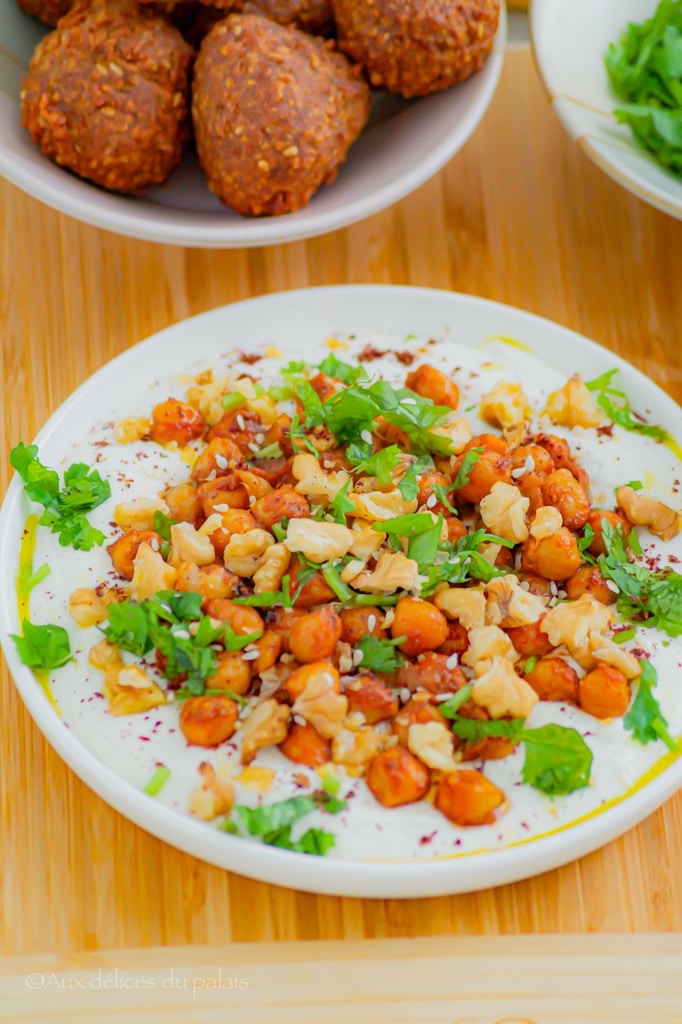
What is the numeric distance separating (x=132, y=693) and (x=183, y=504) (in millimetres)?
442

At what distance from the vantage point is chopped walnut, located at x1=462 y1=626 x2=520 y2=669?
6.51 feet

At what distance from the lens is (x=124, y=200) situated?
2.47 metres

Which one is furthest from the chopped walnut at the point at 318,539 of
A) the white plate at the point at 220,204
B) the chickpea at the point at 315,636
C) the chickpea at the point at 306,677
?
the white plate at the point at 220,204

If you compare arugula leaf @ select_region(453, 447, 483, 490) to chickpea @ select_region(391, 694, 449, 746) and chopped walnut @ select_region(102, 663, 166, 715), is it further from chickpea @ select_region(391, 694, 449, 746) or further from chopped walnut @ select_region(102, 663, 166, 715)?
chopped walnut @ select_region(102, 663, 166, 715)

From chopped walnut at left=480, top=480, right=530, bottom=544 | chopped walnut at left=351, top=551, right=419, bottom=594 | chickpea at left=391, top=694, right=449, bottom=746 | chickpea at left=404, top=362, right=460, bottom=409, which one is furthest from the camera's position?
chickpea at left=404, top=362, right=460, bottom=409

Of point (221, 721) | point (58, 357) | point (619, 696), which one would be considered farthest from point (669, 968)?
point (58, 357)

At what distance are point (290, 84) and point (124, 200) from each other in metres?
0.49

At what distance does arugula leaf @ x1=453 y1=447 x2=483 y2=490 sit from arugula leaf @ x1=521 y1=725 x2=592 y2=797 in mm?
555

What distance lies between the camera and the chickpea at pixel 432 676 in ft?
6.47

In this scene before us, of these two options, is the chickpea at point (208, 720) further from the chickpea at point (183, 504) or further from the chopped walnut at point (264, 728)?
the chickpea at point (183, 504)

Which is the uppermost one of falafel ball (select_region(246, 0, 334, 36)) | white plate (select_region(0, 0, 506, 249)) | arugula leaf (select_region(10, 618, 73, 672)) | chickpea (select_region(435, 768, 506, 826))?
falafel ball (select_region(246, 0, 334, 36))

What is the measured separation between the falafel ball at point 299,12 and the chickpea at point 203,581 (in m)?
1.28

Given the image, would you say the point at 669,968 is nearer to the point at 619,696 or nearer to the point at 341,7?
the point at 619,696

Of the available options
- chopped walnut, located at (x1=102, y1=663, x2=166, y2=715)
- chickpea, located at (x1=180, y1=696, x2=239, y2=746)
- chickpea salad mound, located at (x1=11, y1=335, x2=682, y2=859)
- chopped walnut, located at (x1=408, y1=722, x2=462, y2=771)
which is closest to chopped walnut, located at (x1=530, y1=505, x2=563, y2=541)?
chickpea salad mound, located at (x1=11, y1=335, x2=682, y2=859)
